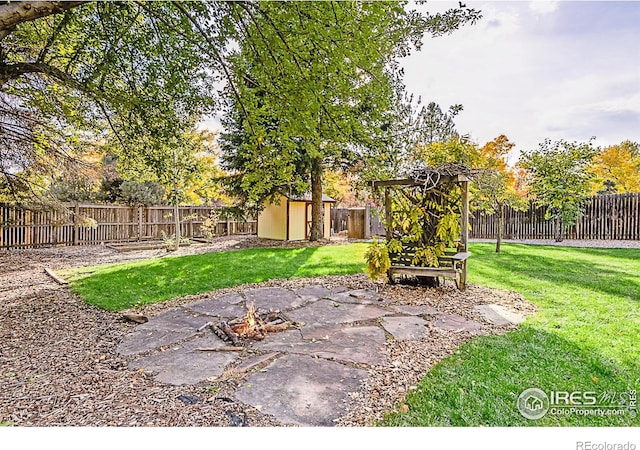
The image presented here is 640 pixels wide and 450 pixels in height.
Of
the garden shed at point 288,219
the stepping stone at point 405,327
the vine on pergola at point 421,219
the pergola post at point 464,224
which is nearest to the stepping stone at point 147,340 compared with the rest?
the stepping stone at point 405,327

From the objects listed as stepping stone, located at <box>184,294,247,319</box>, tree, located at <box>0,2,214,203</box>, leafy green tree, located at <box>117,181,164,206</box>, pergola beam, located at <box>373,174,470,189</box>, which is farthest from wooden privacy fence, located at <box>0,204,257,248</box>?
pergola beam, located at <box>373,174,470,189</box>

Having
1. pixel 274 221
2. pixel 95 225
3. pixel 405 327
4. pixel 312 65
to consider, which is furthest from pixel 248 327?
pixel 274 221

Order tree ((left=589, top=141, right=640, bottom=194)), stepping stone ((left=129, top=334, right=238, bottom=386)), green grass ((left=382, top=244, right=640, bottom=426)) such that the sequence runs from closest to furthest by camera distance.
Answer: green grass ((left=382, top=244, right=640, bottom=426))
stepping stone ((left=129, top=334, right=238, bottom=386))
tree ((left=589, top=141, right=640, bottom=194))

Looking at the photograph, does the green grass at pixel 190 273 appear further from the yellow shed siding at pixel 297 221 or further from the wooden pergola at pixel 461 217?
the yellow shed siding at pixel 297 221

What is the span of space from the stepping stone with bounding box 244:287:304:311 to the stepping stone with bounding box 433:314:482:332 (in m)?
1.43

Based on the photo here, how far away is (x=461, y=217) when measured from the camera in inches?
169

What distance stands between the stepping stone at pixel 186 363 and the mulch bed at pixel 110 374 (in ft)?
0.26

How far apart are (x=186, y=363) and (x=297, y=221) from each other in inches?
338

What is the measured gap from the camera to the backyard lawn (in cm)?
178

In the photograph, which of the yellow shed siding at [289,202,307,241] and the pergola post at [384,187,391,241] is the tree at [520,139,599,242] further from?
the pergola post at [384,187,391,241]

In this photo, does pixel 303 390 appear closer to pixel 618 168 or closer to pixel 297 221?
pixel 297 221

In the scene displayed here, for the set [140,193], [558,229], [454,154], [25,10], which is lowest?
[558,229]
